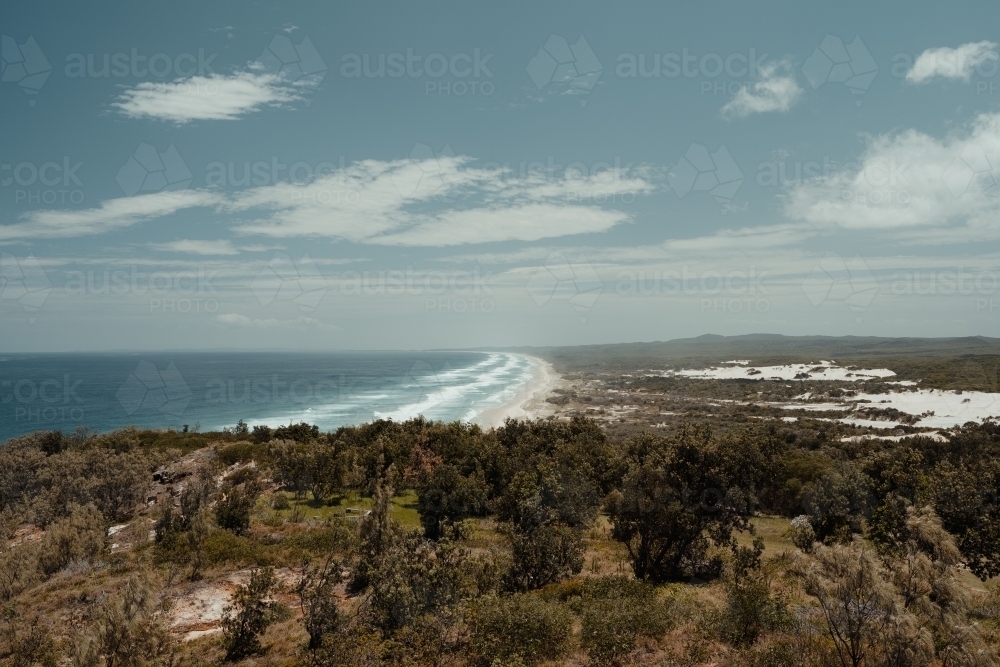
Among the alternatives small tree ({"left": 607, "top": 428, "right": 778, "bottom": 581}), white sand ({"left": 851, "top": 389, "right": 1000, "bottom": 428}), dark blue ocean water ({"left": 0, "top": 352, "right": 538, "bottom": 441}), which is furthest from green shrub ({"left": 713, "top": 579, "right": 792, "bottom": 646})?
white sand ({"left": 851, "top": 389, "right": 1000, "bottom": 428})

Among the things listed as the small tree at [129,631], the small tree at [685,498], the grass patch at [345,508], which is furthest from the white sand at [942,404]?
the small tree at [129,631]

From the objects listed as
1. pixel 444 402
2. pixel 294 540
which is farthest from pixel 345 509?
pixel 444 402

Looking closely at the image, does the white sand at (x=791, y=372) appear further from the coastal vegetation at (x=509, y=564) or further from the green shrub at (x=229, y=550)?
the green shrub at (x=229, y=550)

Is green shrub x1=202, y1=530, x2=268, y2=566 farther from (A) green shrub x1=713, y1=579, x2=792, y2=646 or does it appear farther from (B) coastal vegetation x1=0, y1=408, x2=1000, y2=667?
(A) green shrub x1=713, y1=579, x2=792, y2=646

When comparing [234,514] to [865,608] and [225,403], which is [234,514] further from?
[225,403]

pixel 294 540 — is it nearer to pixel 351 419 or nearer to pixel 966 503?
pixel 966 503

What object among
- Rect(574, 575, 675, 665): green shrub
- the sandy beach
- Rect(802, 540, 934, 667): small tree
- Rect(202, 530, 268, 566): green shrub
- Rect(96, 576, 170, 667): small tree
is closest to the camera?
Rect(802, 540, 934, 667): small tree

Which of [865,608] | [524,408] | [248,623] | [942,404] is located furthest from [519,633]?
Answer: [942,404]
